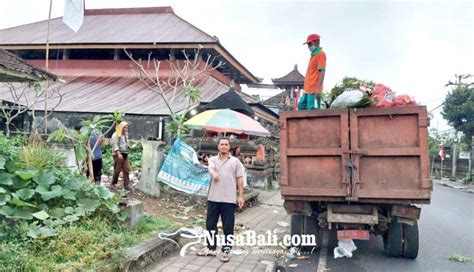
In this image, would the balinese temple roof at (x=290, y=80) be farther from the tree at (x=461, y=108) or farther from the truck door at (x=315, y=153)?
the truck door at (x=315, y=153)

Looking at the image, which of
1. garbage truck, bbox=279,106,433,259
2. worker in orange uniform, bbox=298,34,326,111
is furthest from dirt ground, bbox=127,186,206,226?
worker in orange uniform, bbox=298,34,326,111

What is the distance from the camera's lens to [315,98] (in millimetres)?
5965

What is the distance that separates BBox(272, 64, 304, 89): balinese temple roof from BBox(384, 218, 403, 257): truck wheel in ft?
81.9

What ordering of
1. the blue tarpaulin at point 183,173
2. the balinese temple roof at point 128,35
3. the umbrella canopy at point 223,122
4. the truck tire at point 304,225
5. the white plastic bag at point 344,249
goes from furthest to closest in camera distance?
1. the balinese temple roof at point 128,35
2. the umbrella canopy at point 223,122
3. the blue tarpaulin at point 183,173
4. the truck tire at point 304,225
5. the white plastic bag at point 344,249

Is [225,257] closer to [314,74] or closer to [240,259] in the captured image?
[240,259]

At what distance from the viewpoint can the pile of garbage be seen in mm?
4938

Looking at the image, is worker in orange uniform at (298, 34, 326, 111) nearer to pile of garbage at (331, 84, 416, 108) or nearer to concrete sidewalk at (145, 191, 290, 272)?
pile of garbage at (331, 84, 416, 108)

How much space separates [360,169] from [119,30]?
2057 centimetres

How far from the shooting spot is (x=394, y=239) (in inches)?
210

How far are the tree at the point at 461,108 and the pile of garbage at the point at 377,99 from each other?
2458 centimetres

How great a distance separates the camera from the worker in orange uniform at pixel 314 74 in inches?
233

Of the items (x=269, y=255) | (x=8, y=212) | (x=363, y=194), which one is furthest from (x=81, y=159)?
(x=363, y=194)

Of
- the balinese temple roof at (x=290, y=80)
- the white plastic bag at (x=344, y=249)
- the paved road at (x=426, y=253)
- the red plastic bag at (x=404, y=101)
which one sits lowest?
the paved road at (x=426, y=253)

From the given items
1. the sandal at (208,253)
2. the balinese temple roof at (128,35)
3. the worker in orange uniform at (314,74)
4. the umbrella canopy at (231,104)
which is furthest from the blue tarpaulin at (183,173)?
the balinese temple roof at (128,35)
